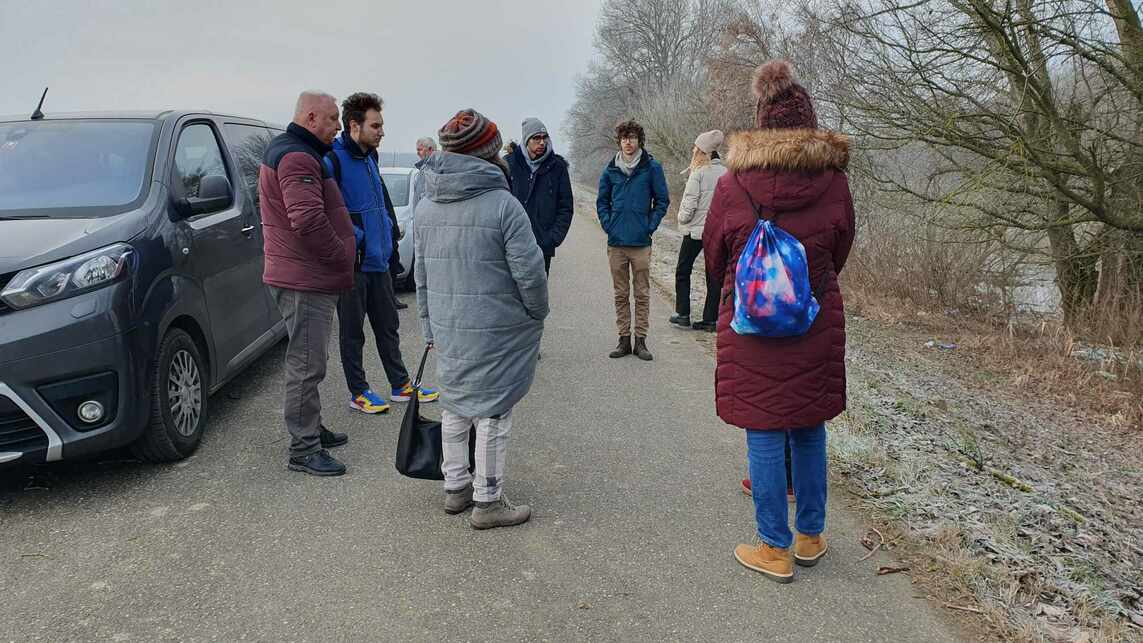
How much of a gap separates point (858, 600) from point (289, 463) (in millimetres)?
2982

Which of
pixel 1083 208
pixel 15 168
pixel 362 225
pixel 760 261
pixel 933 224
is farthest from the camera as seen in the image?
pixel 933 224

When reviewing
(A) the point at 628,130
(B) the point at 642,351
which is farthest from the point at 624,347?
(A) the point at 628,130

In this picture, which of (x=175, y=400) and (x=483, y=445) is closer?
(x=483, y=445)

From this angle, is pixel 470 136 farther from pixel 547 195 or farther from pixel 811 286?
pixel 547 195

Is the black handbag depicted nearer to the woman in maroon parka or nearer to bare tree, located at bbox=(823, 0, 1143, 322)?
the woman in maroon parka

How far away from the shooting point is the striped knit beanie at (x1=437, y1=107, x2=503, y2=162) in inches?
132

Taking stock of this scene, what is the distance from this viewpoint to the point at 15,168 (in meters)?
4.36

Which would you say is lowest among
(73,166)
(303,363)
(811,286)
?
(303,363)

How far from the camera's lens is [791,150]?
293 centimetres

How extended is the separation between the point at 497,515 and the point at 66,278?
2321 mm

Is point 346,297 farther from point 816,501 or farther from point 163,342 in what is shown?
point 816,501

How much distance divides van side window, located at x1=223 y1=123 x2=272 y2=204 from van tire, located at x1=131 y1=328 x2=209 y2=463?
1.67 metres

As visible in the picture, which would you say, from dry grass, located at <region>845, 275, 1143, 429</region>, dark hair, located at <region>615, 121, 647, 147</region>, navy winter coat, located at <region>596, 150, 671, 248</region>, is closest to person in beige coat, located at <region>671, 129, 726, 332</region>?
navy winter coat, located at <region>596, 150, 671, 248</region>

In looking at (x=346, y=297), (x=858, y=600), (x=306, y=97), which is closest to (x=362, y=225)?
(x=346, y=297)
